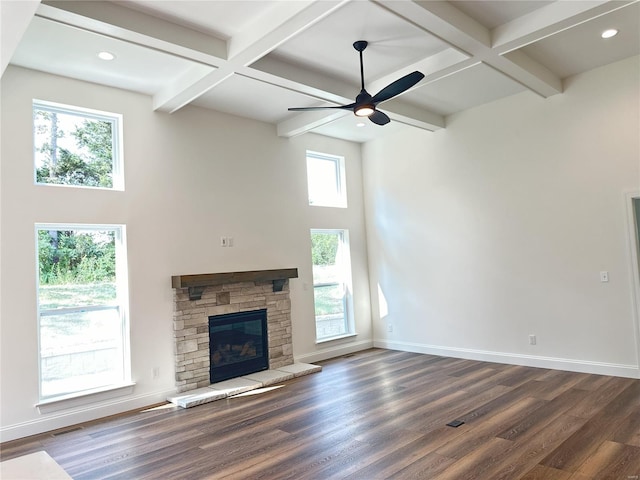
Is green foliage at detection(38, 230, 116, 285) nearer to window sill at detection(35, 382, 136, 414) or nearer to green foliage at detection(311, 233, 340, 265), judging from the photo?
window sill at detection(35, 382, 136, 414)

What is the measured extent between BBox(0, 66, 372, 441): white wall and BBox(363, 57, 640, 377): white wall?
37.1 inches

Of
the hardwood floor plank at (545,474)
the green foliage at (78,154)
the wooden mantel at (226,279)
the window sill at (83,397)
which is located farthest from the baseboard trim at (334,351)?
the hardwood floor plank at (545,474)

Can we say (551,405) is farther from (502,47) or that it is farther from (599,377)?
(502,47)

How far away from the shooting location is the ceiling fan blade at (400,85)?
365 centimetres

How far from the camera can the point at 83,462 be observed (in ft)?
11.4

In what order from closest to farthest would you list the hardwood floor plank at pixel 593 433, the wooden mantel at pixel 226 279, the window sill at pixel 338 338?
the hardwood floor plank at pixel 593 433 → the wooden mantel at pixel 226 279 → the window sill at pixel 338 338

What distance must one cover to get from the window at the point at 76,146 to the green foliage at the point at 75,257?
0.53 meters

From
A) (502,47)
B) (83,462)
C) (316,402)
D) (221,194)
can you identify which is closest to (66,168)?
(221,194)

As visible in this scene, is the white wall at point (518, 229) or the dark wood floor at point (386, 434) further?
the white wall at point (518, 229)

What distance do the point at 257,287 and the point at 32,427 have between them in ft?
9.14

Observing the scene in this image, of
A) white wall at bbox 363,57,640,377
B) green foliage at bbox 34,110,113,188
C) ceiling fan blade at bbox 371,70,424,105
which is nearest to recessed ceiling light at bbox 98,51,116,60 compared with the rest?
green foliage at bbox 34,110,113,188

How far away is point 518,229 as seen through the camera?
5.73 meters

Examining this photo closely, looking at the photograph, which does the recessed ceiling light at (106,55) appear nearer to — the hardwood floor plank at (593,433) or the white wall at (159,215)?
the white wall at (159,215)

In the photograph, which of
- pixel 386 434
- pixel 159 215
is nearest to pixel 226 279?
pixel 159 215
